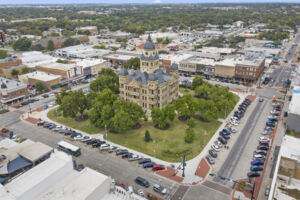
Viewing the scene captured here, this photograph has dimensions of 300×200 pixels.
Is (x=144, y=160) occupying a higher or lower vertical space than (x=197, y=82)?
lower

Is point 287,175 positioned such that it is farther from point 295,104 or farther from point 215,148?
point 295,104

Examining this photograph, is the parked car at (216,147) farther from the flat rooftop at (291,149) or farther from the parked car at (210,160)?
the flat rooftop at (291,149)

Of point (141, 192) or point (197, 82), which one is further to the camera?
point (197, 82)

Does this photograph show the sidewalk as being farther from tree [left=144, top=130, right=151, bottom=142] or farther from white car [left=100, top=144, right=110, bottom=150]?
white car [left=100, top=144, right=110, bottom=150]

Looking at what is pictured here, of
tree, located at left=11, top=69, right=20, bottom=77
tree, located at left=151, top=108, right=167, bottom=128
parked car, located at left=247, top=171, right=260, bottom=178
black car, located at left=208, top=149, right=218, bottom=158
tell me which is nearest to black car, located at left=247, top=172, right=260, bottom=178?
parked car, located at left=247, top=171, right=260, bottom=178

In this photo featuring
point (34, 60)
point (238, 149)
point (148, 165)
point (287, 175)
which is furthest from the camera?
point (34, 60)

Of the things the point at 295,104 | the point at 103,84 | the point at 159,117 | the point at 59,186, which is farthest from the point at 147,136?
the point at 295,104

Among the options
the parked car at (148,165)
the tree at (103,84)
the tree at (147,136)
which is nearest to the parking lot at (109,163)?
the parked car at (148,165)
